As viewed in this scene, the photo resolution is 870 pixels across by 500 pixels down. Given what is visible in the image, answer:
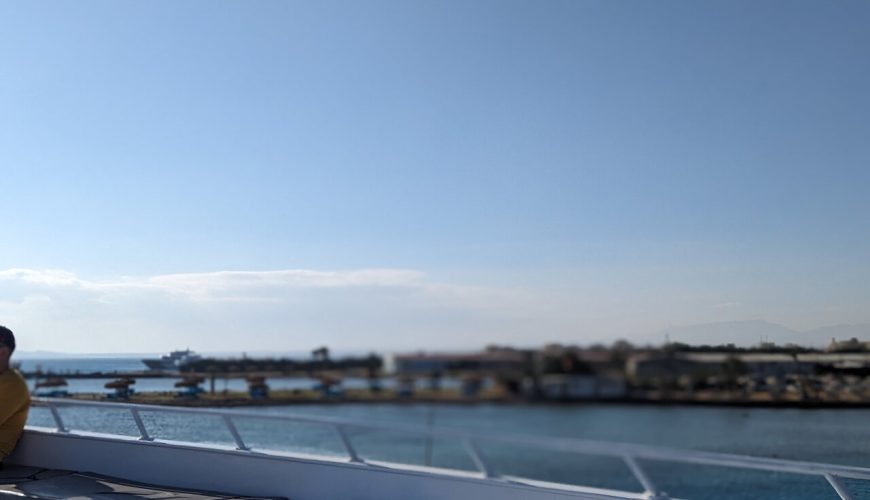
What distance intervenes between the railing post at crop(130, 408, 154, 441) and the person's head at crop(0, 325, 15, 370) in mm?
1296

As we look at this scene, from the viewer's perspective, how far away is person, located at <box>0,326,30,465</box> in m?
8.59

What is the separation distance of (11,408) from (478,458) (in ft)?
16.4

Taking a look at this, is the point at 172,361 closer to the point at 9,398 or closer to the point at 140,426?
the point at 140,426

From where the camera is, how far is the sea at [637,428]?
5.32m

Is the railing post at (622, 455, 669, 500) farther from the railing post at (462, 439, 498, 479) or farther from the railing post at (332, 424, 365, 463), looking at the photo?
the railing post at (332, 424, 365, 463)

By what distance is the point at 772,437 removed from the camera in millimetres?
9695

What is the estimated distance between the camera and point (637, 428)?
8.09 m

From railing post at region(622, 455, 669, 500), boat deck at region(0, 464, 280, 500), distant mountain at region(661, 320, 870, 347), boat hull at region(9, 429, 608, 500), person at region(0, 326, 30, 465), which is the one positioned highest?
distant mountain at region(661, 320, 870, 347)

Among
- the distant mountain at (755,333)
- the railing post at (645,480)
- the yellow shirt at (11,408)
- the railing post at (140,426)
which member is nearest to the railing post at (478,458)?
the railing post at (645,480)

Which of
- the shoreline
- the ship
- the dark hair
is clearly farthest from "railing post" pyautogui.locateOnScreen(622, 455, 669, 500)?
the dark hair

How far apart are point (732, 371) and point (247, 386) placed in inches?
189

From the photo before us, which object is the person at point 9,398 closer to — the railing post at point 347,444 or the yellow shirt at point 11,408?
the yellow shirt at point 11,408

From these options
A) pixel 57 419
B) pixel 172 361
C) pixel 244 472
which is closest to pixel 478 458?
pixel 244 472

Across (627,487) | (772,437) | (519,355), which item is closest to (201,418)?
(519,355)
